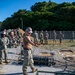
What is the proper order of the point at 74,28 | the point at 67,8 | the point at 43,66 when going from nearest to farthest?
the point at 43,66, the point at 74,28, the point at 67,8

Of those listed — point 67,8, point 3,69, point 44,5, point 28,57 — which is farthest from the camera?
point 44,5

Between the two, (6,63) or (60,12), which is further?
(60,12)

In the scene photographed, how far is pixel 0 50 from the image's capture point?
12.0m

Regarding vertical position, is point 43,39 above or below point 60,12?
below

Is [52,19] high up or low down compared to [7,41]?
up

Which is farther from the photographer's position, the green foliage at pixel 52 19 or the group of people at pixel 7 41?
the green foliage at pixel 52 19

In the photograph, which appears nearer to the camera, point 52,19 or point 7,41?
point 7,41

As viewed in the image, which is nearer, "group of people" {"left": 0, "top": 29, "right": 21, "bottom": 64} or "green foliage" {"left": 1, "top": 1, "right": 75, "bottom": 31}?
"group of people" {"left": 0, "top": 29, "right": 21, "bottom": 64}

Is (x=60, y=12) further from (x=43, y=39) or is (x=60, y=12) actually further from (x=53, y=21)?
(x=43, y=39)

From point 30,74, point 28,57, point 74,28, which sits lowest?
point 30,74

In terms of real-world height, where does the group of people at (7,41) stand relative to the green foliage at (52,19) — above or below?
below

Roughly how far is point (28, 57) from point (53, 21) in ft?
133

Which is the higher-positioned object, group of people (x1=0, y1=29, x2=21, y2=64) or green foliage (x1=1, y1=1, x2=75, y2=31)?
green foliage (x1=1, y1=1, x2=75, y2=31)

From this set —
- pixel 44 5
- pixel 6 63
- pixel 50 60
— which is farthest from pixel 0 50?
pixel 44 5
